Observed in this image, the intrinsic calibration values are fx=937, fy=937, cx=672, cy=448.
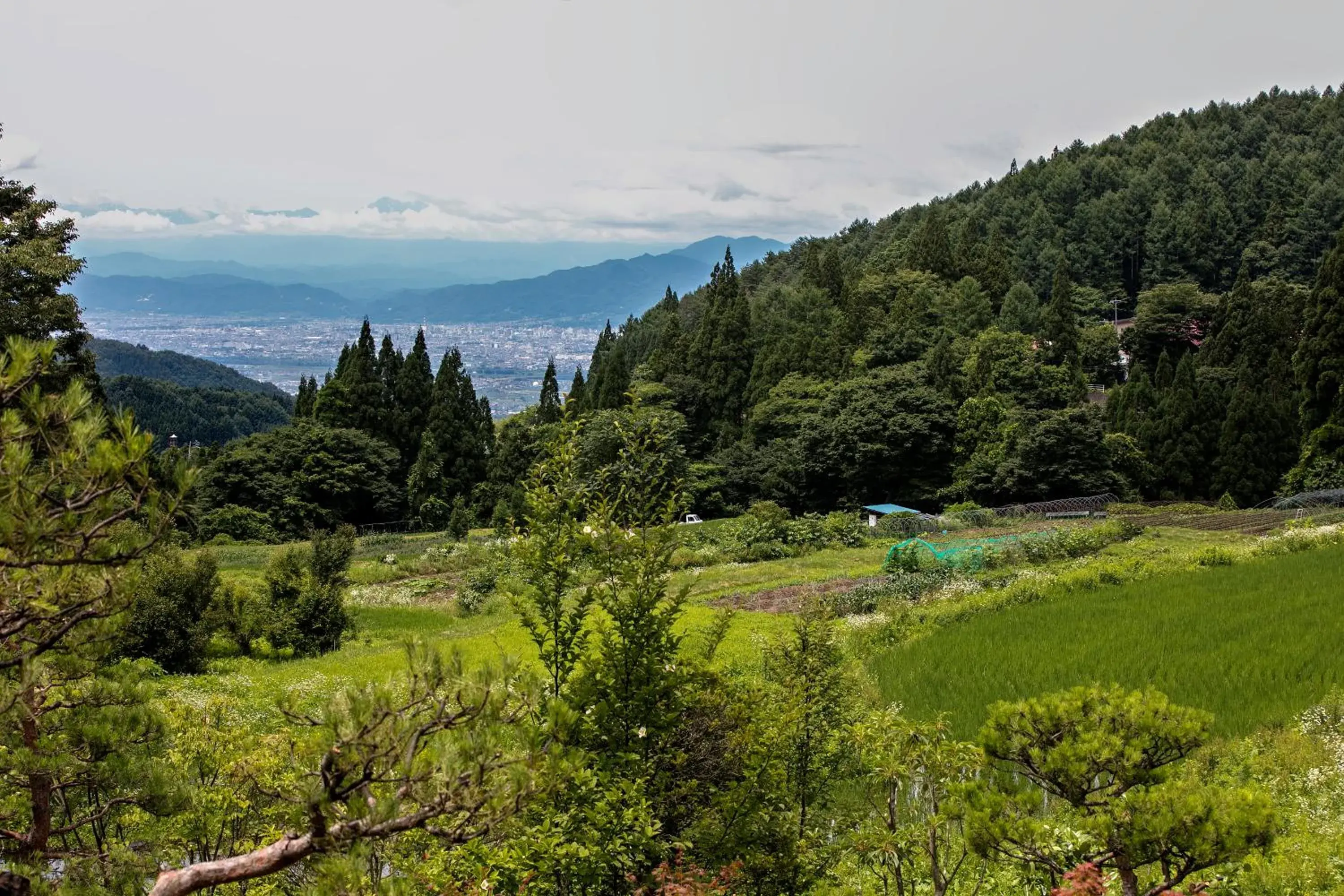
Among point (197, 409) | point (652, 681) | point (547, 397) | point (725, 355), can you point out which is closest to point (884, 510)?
point (725, 355)

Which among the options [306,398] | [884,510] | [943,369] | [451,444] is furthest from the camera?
[306,398]

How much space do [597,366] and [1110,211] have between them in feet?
137

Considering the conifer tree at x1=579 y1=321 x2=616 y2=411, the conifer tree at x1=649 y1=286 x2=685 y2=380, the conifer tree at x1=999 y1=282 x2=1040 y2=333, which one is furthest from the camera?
the conifer tree at x1=649 y1=286 x2=685 y2=380

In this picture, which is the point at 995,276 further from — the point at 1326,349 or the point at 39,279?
the point at 39,279

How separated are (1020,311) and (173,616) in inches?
1886

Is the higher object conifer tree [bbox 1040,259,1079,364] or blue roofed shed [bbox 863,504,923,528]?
conifer tree [bbox 1040,259,1079,364]

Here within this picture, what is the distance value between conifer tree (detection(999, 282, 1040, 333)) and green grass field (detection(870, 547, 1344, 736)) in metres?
35.8

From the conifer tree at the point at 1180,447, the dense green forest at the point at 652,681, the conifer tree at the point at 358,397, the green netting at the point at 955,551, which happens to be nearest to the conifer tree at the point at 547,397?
the conifer tree at the point at 358,397

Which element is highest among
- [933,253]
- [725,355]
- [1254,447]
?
[933,253]

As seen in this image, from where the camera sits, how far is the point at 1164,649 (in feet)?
45.3

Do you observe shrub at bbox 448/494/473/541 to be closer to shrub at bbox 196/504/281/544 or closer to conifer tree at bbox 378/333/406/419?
shrub at bbox 196/504/281/544

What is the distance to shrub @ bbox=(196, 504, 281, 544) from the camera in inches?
1630

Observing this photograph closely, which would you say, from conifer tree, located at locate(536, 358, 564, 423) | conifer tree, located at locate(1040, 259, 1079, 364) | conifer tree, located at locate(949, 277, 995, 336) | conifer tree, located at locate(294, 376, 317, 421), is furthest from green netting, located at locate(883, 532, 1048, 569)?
conifer tree, located at locate(294, 376, 317, 421)

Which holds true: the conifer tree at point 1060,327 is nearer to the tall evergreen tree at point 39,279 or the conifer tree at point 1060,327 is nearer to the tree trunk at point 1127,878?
the tall evergreen tree at point 39,279
